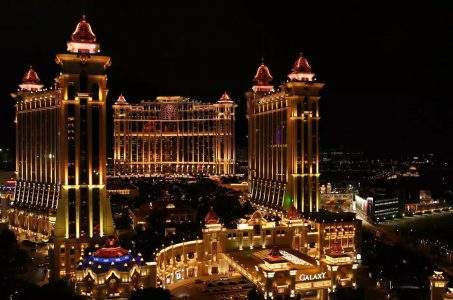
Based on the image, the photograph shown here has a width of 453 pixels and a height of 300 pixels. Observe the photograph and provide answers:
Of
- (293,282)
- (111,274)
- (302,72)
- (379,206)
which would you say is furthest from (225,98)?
(111,274)

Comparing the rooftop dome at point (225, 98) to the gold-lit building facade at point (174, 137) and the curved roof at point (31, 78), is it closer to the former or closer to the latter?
the gold-lit building facade at point (174, 137)

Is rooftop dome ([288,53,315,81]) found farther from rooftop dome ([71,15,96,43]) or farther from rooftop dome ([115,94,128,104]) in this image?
rooftop dome ([115,94,128,104])

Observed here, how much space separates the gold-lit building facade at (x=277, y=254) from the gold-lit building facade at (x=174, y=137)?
52.6 metres

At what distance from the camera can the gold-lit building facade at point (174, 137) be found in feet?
325

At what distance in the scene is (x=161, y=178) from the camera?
96.4 meters

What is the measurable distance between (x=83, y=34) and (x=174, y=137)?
62.1 m

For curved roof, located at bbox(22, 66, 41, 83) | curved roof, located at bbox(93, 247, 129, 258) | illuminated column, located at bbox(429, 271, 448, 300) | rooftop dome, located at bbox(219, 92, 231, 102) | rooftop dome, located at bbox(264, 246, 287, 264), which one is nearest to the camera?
illuminated column, located at bbox(429, 271, 448, 300)

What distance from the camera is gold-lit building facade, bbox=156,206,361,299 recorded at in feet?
106

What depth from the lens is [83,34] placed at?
40906 mm

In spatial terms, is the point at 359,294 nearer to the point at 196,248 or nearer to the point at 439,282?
the point at 439,282

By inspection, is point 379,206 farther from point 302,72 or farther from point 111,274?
point 111,274

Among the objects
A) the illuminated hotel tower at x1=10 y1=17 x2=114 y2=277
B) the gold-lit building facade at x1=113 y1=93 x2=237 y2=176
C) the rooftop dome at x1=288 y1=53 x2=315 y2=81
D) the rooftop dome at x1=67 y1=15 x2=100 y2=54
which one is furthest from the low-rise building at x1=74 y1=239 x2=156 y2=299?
the gold-lit building facade at x1=113 y1=93 x2=237 y2=176

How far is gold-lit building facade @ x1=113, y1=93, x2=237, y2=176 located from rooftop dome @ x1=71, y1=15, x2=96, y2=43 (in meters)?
57.1

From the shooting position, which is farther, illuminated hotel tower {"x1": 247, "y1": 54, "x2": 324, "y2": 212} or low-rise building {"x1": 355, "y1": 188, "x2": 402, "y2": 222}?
low-rise building {"x1": 355, "y1": 188, "x2": 402, "y2": 222}
